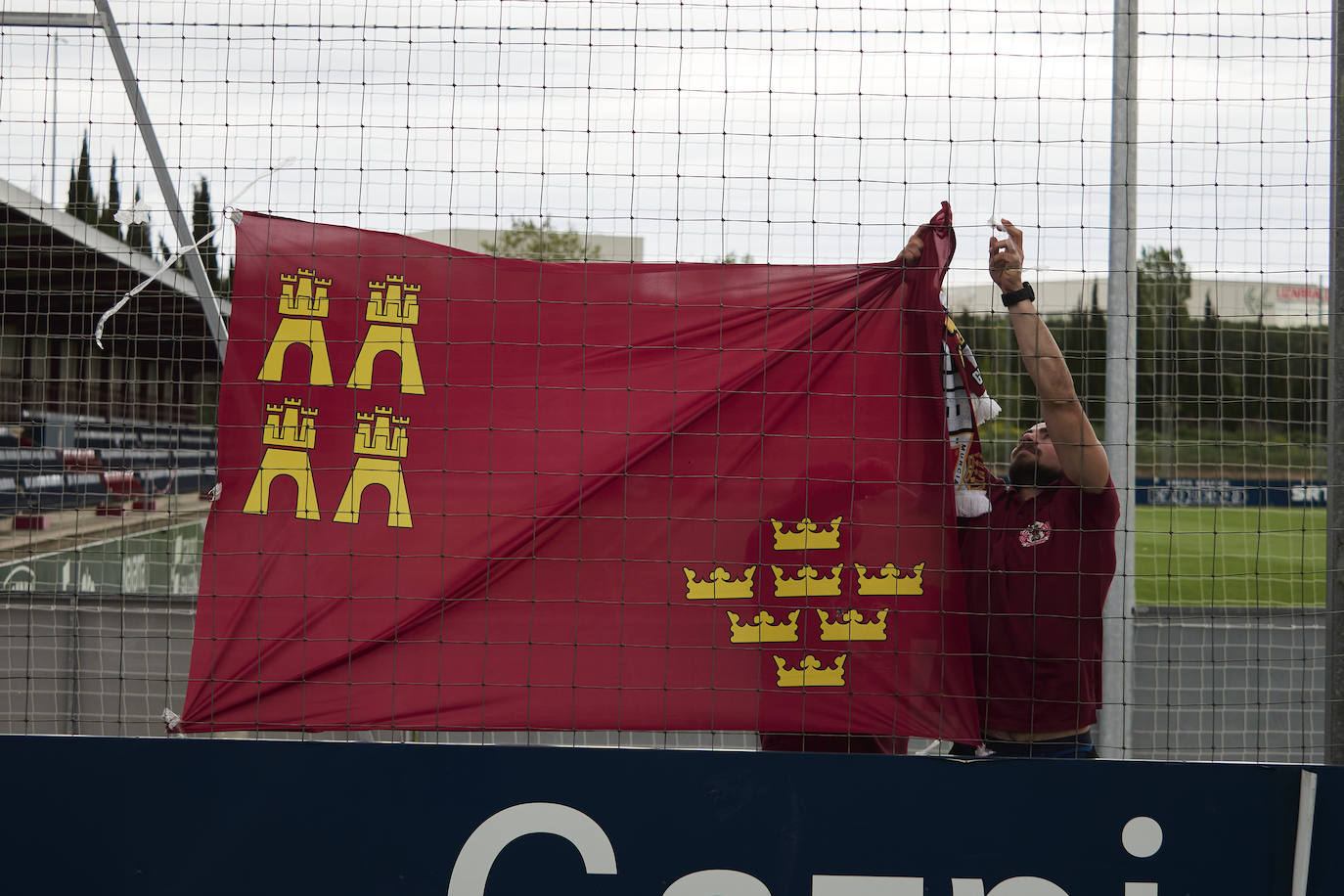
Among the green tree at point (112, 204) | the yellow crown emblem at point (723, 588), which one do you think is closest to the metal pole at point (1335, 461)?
the yellow crown emblem at point (723, 588)

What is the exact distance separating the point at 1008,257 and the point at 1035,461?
1.85ft

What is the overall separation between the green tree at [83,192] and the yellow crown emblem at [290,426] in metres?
0.89

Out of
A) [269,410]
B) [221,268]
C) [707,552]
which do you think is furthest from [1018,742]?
[221,268]

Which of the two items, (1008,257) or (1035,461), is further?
(1035,461)

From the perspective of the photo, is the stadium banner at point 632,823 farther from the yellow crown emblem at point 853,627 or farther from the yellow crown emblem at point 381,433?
the yellow crown emblem at point 381,433

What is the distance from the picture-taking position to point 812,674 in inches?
99.3

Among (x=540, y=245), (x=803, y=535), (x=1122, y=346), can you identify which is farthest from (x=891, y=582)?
(x=1122, y=346)

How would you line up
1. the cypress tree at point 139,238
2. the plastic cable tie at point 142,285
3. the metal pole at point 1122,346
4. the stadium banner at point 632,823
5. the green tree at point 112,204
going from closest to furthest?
the stadium banner at point 632,823, the plastic cable tie at point 142,285, the metal pole at point 1122,346, the green tree at point 112,204, the cypress tree at point 139,238

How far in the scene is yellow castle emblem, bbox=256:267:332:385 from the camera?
260cm

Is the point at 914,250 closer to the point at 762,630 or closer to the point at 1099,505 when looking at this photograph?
the point at 1099,505

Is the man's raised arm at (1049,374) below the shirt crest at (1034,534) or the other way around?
the other way around

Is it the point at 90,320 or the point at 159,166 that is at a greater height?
the point at 159,166

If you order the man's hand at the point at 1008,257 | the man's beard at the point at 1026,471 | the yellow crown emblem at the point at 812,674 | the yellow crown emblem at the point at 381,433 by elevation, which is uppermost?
the man's hand at the point at 1008,257

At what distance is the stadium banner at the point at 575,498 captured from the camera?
2529 millimetres
